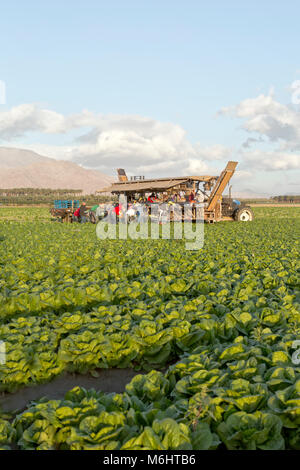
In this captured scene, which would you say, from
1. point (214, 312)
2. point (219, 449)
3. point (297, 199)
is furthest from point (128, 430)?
point (297, 199)

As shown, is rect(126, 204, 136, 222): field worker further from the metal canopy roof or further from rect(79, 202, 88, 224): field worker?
rect(79, 202, 88, 224): field worker

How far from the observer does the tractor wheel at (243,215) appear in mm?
25797

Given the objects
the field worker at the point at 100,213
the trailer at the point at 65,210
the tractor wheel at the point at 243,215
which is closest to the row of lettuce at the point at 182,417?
the tractor wheel at the point at 243,215

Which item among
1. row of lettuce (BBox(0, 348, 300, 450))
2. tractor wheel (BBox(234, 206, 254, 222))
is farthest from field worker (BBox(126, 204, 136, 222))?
row of lettuce (BBox(0, 348, 300, 450))

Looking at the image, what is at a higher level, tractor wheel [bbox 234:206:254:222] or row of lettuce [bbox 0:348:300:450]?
tractor wheel [bbox 234:206:254:222]

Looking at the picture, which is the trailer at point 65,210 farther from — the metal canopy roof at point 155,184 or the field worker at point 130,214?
the field worker at point 130,214

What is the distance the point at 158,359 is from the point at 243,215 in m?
23.2

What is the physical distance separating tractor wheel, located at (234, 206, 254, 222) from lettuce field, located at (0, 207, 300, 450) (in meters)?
18.2

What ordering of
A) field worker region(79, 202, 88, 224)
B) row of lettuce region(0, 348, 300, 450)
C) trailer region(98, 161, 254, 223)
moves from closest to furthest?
row of lettuce region(0, 348, 300, 450) < trailer region(98, 161, 254, 223) < field worker region(79, 202, 88, 224)

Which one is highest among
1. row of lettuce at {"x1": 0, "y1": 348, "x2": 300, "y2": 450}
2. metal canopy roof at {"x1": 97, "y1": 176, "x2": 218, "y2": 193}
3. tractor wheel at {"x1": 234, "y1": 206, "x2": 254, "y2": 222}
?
metal canopy roof at {"x1": 97, "y1": 176, "x2": 218, "y2": 193}


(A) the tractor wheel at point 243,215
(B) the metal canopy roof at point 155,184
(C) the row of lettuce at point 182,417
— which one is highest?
(B) the metal canopy roof at point 155,184

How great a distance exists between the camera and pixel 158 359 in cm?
405

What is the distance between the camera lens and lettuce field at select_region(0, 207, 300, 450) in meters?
2.42

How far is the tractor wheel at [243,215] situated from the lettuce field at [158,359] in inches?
718
